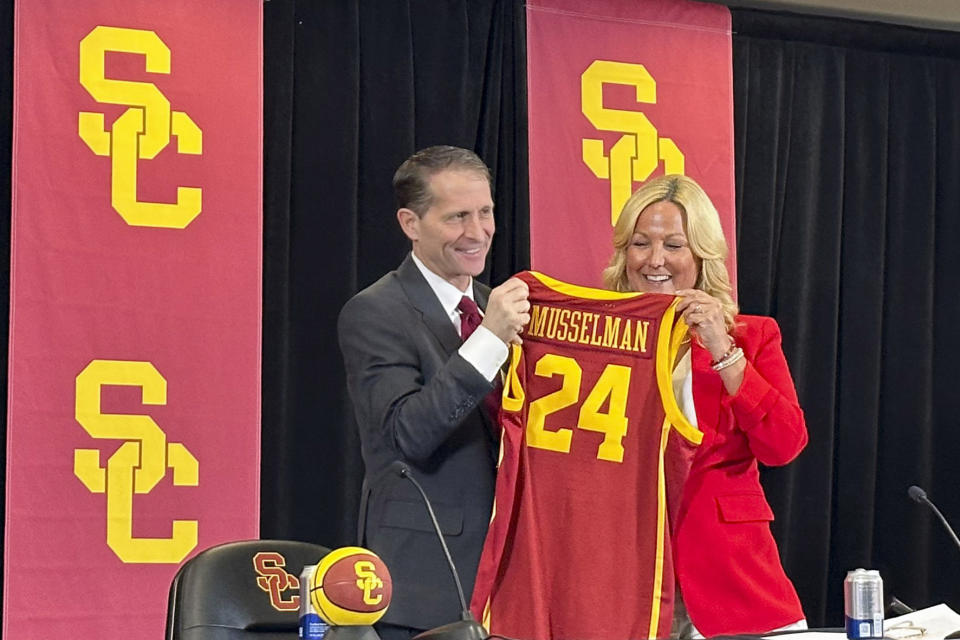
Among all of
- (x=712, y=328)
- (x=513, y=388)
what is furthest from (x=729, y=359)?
(x=513, y=388)

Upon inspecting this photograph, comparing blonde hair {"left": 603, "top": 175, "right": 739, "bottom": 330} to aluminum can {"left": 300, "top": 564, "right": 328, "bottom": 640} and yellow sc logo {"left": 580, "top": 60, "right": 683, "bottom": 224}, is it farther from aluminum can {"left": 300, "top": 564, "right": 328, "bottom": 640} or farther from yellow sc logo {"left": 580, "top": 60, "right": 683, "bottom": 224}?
yellow sc logo {"left": 580, "top": 60, "right": 683, "bottom": 224}

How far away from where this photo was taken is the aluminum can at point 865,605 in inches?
76.7

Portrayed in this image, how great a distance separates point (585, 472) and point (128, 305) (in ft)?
5.65

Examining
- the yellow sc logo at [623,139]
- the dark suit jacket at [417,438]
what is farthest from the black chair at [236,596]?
the yellow sc logo at [623,139]

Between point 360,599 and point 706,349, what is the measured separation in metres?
1.29

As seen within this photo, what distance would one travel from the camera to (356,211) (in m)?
4.48

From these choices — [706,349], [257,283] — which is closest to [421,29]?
[257,283]

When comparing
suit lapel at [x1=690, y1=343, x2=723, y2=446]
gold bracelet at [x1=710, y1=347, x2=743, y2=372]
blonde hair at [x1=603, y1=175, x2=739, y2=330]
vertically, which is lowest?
suit lapel at [x1=690, y1=343, x2=723, y2=446]

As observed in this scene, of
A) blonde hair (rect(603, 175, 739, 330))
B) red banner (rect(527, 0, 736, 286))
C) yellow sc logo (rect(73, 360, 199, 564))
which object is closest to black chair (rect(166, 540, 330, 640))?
blonde hair (rect(603, 175, 739, 330))

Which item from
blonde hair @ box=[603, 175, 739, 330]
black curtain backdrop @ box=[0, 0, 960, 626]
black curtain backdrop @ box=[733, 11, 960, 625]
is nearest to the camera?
blonde hair @ box=[603, 175, 739, 330]

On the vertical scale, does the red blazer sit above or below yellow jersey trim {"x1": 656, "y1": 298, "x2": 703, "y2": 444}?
below

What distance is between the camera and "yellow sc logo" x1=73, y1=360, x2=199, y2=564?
12.8 feet

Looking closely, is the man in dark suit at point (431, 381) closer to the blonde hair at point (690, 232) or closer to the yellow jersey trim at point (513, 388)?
the yellow jersey trim at point (513, 388)

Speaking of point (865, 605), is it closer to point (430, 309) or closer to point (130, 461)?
point (430, 309)
